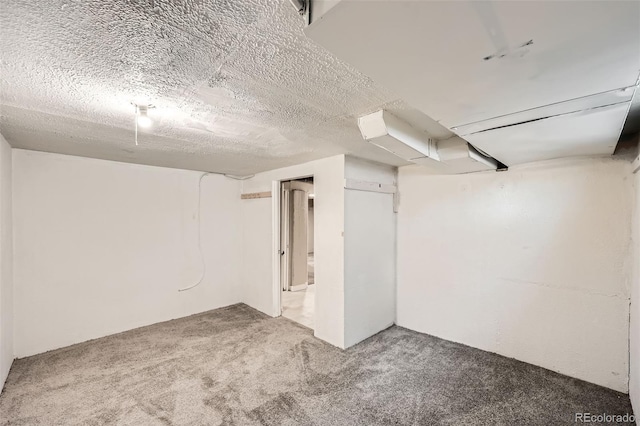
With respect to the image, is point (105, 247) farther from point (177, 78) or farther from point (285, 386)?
point (177, 78)

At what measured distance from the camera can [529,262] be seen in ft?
8.72

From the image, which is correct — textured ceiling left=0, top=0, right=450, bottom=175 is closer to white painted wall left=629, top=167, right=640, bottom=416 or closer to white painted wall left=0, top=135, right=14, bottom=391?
white painted wall left=0, top=135, right=14, bottom=391

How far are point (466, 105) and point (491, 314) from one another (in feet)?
8.05

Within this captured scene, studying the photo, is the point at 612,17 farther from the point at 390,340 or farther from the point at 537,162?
the point at 390,340

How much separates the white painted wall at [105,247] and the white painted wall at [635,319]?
4418 mm

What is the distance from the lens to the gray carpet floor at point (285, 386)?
6.39ft

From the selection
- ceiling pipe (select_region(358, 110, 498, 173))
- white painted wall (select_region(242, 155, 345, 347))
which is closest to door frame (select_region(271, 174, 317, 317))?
white painted wall (select_region(242, 155, 345, 347))

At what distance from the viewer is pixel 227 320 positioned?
3.77m

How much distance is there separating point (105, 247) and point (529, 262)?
15.2 ft

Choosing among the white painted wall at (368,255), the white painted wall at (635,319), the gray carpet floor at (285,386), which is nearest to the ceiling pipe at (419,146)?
the white painted wall at (368,255)

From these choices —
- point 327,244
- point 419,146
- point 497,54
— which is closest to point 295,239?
point 327,244

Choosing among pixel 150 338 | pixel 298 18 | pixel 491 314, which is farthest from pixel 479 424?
pixel 150 338

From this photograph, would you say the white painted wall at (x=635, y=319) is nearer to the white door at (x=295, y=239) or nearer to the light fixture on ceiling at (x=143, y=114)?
the light fixture on ceiling at (x=143, y=114)

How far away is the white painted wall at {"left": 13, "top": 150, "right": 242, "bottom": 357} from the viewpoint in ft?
9.47
